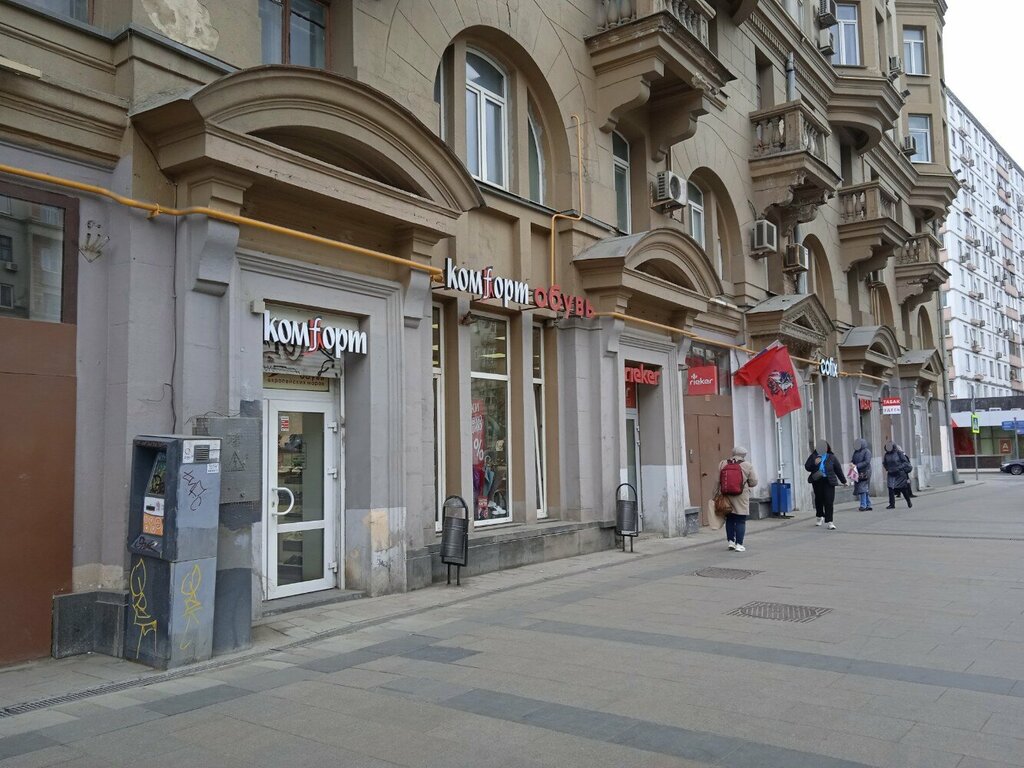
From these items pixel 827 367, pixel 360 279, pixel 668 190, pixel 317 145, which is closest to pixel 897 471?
pixel 827 367

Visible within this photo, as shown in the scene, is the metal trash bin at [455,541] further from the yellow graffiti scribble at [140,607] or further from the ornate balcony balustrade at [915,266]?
the ornate balcony balustrade at [915,266]

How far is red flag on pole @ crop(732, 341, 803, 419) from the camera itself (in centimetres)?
1956

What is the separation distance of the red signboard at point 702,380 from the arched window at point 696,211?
340 centimetres

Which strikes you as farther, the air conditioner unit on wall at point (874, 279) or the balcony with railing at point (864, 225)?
the air conditioner unit on wall at point (874, 279)

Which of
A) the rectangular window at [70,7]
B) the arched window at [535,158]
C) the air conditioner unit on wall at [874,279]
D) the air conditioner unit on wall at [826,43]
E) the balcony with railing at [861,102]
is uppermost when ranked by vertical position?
the air conditioner unit on wall at [826,43]

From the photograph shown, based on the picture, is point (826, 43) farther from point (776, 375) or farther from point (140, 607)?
point (140, 607)

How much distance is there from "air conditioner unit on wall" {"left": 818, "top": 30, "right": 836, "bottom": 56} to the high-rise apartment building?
41.8 metres

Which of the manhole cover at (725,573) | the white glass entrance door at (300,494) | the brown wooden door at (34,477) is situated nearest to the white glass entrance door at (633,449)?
the manhole cover at (725,573)

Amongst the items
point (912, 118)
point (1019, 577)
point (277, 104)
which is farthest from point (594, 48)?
point (912, 118)

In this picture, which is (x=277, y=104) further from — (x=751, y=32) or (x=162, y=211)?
(x=751, y=32)

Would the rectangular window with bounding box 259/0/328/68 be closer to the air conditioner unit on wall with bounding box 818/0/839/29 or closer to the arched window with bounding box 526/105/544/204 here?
the arched window with bounding box 526/105/544/204

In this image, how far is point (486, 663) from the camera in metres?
6.91

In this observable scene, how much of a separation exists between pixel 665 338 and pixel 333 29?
824cm

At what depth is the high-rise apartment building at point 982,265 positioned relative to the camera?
223 ft
